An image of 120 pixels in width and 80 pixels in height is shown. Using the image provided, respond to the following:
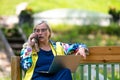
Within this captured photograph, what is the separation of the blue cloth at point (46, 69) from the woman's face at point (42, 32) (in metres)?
0.15

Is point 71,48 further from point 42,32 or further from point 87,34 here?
point 87,34

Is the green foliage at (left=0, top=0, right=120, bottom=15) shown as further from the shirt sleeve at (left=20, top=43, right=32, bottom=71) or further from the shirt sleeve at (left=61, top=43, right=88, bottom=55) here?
the shirt sleeve at (left=20, top=43, right=32, bottom=71)

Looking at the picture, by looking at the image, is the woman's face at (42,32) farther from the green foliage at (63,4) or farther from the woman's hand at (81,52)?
the green foliage at (63,4)

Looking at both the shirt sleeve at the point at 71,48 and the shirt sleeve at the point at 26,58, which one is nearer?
the shirt sleeve at the point at 26,58

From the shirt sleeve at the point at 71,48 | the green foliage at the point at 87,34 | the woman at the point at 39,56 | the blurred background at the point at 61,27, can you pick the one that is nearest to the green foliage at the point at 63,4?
the blurred background at the point at 61,27

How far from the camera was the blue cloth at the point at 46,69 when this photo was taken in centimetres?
576

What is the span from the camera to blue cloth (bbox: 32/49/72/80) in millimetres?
5758

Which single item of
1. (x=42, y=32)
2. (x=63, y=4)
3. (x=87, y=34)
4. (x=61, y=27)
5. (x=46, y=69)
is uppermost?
(x=42, y=32)

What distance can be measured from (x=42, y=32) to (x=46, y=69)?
0.42m

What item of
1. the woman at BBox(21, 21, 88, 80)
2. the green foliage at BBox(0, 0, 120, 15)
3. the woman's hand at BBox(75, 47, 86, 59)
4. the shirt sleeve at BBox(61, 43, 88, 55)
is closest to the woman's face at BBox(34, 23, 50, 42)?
the woman at BBox(21, 21, 88, 80)

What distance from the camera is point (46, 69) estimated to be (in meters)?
5.86

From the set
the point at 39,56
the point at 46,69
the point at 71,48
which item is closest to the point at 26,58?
the point at 39,56

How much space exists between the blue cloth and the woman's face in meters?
0.15

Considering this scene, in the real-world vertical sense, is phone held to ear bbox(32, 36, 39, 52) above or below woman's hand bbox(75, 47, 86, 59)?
above
